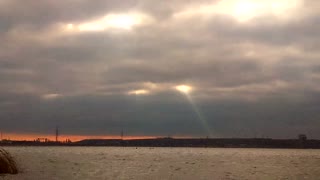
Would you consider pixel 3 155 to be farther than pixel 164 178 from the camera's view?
No

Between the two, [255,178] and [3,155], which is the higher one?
[3,155]

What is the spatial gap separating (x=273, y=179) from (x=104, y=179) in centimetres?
2431

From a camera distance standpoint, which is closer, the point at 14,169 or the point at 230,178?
the point at 14,169

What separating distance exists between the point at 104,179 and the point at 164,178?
28.9ft

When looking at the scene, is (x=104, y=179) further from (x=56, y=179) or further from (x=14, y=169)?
(x=14, y=169)

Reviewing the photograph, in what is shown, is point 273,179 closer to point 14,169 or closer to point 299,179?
point 299,179

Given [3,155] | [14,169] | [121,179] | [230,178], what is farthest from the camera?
[230,178]

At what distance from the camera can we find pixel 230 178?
229 ft

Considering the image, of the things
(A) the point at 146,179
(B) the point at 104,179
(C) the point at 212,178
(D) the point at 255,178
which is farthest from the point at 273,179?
(B) the point at 104,179

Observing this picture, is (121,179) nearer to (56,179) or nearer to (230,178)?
(56,179)

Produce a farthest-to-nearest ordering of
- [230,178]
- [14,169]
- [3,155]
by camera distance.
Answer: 1. [230,178]
2. [14,169]
3. [3,155]

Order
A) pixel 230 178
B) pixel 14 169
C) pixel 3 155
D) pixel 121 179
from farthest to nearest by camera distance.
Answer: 1. pixel 230 178
2. pixel 121 179
3. pixel 14 169
4. pixel 3 155

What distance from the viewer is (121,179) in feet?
213

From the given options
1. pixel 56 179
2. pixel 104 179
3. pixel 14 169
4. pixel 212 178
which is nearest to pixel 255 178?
pixel 212 178
